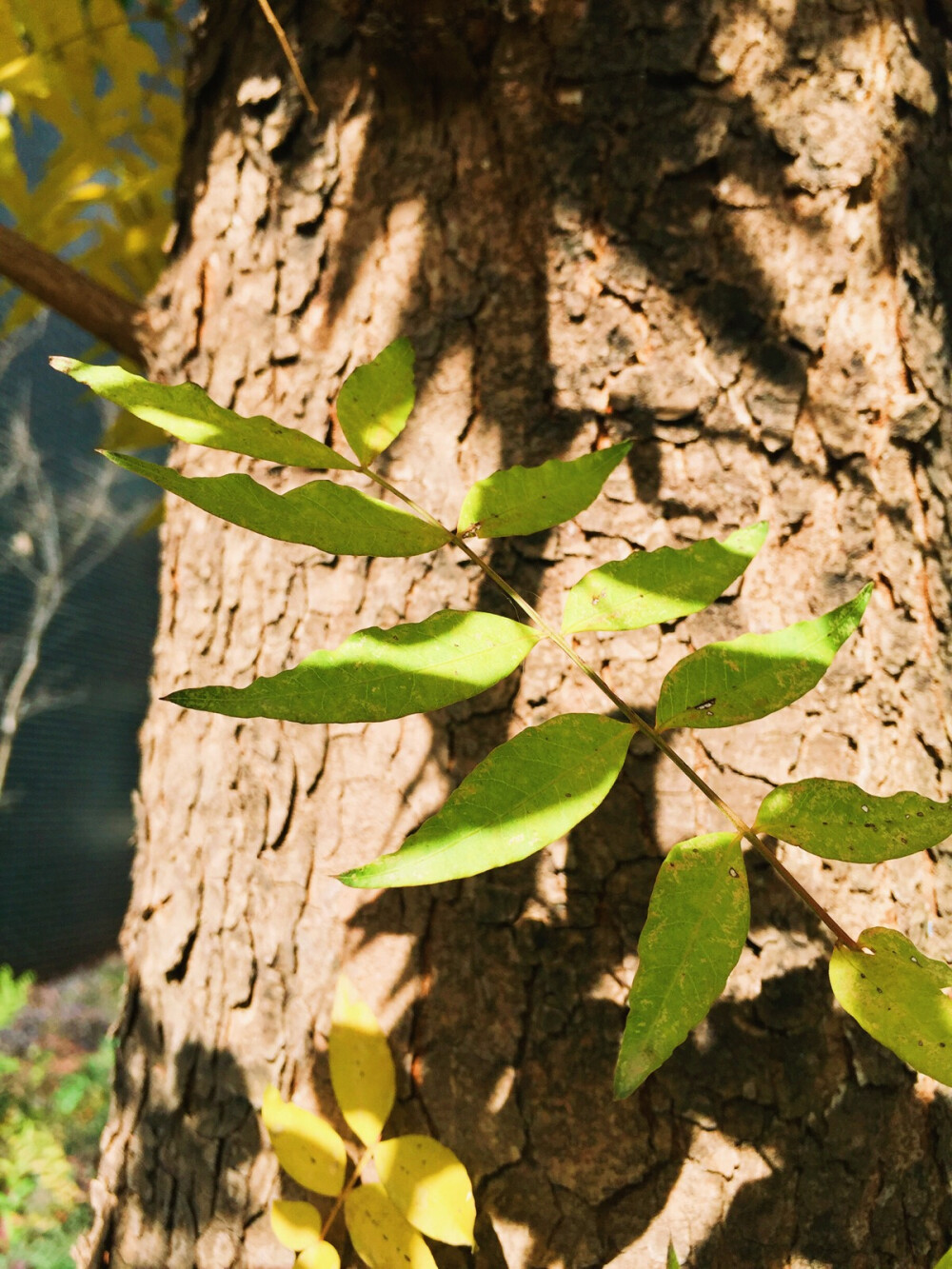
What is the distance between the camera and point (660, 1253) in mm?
463

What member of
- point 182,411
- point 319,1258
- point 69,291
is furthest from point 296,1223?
point 69,291

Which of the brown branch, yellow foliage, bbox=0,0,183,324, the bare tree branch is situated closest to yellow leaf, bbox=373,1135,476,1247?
the brown branch

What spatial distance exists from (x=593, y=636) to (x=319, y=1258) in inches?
15.1

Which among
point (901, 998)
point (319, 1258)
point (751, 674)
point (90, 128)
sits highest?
point (90, 128)

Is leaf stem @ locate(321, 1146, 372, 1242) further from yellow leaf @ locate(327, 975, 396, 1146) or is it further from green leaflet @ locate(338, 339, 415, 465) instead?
green leaflet @ locate(338, 339, 415, 465)

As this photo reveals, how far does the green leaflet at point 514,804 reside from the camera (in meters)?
0.29

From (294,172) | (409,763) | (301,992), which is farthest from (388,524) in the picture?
(294,172)


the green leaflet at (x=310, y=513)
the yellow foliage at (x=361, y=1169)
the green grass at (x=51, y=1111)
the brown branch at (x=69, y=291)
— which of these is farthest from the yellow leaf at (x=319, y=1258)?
the green grass at (x=51, y=1111)

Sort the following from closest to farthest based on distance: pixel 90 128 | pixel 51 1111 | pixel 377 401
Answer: pixel 377 401
pixel 90 128
pixel 51 1111

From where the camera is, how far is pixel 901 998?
1.07 feet

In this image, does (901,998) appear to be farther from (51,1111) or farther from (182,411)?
(51,1111)

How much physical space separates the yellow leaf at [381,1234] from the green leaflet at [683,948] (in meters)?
0.24

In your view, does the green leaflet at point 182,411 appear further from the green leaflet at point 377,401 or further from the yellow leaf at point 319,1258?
the yellow leaf at point 319,1258

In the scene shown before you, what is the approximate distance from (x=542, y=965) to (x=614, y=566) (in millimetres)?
255
